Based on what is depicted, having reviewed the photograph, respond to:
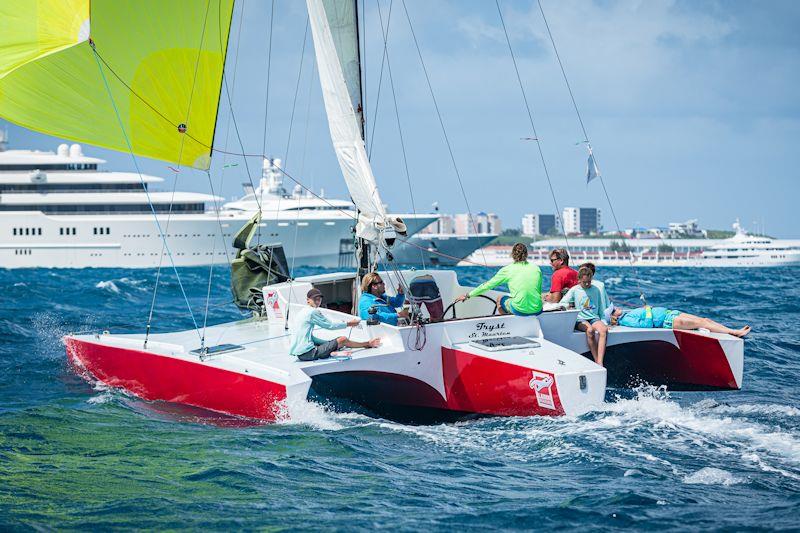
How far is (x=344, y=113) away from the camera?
29.4ft

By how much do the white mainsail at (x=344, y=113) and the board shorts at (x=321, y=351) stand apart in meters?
1.68

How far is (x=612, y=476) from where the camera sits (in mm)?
5508

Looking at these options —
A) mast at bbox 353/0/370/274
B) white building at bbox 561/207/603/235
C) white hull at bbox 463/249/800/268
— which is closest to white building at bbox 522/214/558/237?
white building at bbox 561/207/603/235

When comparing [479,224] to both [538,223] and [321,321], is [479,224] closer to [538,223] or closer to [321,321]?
[538,223]

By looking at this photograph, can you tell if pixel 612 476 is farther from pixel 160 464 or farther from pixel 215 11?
pixel 215 11

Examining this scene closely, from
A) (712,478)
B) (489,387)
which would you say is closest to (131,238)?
(489,387)

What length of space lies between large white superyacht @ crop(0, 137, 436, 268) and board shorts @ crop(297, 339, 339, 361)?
4328cm

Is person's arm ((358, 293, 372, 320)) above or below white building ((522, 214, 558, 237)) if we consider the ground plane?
below

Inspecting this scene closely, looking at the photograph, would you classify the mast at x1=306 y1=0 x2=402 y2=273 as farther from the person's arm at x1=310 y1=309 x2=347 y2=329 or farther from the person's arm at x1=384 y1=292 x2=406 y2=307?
the person's arm at x1=310 y1=309 x2=347 y2=329

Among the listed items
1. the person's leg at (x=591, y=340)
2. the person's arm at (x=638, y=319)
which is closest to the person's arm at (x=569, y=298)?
the person's leg at (x=591, y=340)

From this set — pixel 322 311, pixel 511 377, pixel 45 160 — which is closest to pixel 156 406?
pixel 322 311

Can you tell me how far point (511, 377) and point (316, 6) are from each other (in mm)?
4318

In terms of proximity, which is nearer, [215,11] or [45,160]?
[215,11]

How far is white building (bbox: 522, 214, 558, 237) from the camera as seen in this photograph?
175250 millimetres
